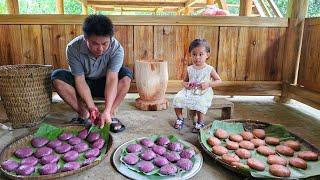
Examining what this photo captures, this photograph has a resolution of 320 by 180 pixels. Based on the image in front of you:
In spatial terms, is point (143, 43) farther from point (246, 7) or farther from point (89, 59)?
point (246, 7)

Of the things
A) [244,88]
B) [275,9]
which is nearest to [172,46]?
[244,88]

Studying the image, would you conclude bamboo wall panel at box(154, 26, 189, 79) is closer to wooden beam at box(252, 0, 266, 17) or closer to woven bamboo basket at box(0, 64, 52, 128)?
woven bamboo basket at box(0, 64, 52, 128)

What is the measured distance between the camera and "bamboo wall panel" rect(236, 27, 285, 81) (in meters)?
3.39

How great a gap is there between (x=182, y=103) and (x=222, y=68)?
4.43ft

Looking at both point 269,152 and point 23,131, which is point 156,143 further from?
point 23,131

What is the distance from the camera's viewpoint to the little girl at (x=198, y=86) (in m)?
2.31

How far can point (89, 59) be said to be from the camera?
2.39 metres

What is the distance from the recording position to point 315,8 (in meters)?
3.88

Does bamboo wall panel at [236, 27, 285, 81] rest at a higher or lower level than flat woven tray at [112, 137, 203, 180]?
higher

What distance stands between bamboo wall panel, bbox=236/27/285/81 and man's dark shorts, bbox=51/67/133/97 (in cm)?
169

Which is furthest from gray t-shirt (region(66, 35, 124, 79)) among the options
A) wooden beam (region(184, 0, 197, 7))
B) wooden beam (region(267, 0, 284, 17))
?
wooden beam (region(184, 0, 197, 7))

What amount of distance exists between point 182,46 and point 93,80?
136 centimetres

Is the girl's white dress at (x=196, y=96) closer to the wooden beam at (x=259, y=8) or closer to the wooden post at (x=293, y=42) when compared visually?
the wooden post at (x=293, y=42)

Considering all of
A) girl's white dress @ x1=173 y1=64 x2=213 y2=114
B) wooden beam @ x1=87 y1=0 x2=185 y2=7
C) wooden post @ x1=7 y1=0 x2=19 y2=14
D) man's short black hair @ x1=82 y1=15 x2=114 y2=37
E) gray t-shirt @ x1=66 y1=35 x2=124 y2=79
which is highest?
wooden beam @ x1=87 y1=0 x2=185 y2=7
